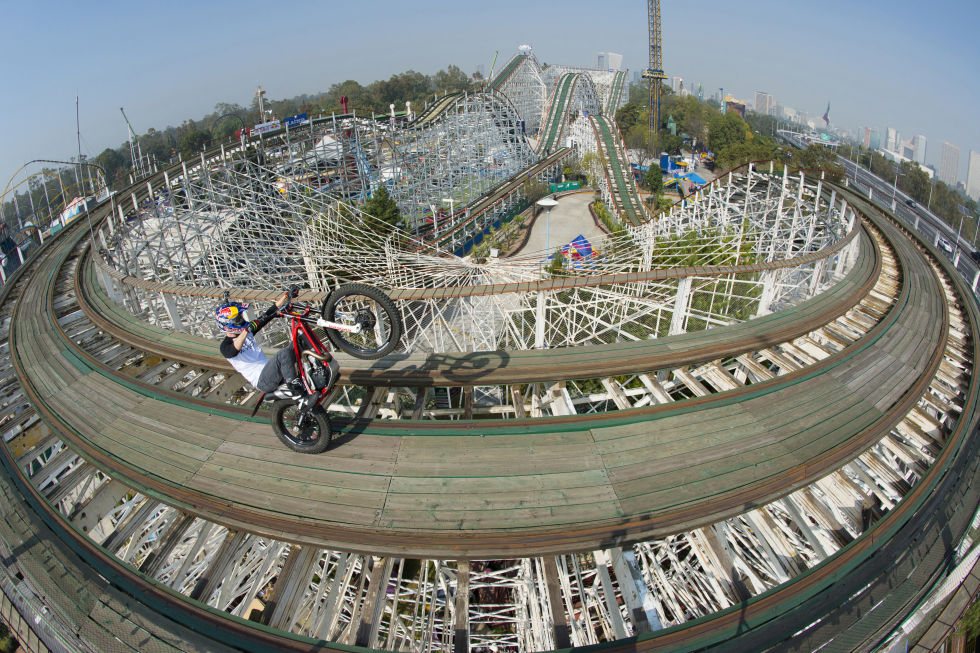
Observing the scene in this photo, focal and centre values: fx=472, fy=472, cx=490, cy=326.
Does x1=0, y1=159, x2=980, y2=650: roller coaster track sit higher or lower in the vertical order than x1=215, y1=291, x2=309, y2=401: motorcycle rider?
lower

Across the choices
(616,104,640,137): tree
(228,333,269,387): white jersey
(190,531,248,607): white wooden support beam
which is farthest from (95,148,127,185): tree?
(190,531,248,607): white wooden support beam

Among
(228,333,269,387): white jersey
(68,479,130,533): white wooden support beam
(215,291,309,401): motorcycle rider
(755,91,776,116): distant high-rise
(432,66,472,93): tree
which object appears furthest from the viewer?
(755,91,776,116): distant high-rise

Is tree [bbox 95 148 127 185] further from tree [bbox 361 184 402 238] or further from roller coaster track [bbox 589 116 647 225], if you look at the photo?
roller coaster track [bbox 589 116 647 225]

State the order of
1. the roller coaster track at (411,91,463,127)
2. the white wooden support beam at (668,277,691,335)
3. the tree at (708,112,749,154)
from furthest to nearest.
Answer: the tree at (708,112,749,154)
the roller coaster track at (411,91,463,127)
the white wooden support beam at (668,277,691,335)

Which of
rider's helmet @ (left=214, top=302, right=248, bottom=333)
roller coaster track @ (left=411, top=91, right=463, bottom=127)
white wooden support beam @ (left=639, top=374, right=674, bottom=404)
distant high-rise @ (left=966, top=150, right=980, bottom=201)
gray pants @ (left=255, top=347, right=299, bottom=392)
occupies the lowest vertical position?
distant high-rise @ (left=966, top=150, right=980, bottom=201)

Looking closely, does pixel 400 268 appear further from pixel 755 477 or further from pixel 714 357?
pixel 755 477

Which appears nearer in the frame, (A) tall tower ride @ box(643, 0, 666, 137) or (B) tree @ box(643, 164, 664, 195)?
(B) tree @ box(643, 164, 664, 195)

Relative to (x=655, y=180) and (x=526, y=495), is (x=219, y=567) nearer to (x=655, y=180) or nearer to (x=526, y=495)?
(x=526, y=495)
